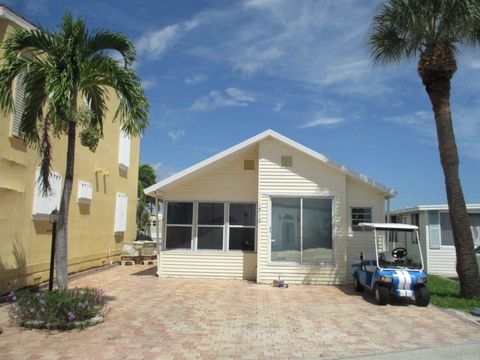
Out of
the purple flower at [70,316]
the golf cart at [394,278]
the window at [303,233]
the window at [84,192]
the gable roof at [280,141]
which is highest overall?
the gable roof at [280,141]

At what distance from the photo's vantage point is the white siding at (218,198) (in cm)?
1436

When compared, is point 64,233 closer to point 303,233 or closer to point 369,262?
point 303,233

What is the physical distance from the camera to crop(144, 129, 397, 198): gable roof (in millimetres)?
13741

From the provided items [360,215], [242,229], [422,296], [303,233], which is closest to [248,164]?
[242,229]

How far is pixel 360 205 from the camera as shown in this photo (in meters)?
14.4

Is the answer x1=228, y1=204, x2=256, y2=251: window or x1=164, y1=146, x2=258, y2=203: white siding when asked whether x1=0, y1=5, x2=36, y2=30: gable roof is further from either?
x1=228, y1=204, x2=256, y2=251: window

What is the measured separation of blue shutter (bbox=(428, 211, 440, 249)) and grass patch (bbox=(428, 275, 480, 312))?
3924 mm

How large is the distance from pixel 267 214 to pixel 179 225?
317 centimetres

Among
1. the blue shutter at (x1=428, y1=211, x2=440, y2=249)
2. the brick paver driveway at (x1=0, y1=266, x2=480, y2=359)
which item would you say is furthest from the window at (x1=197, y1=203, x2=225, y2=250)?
the blue shutter at (x1=428, y1=211, x2=440, y2=249)

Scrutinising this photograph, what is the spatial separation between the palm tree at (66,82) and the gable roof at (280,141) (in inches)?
206

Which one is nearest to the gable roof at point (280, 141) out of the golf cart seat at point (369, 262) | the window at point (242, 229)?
the window at point (242, 229)

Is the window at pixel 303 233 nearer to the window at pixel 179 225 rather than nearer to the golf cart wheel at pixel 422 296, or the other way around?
the window at pixel 179 225

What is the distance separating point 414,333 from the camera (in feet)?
25.9

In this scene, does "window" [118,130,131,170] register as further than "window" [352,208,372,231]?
Yes
